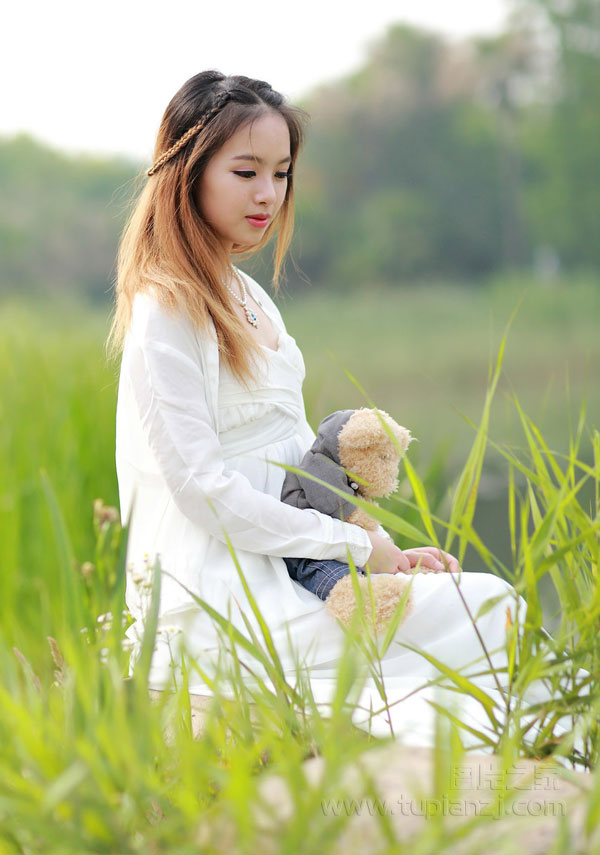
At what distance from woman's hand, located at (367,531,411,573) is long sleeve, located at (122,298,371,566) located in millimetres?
23

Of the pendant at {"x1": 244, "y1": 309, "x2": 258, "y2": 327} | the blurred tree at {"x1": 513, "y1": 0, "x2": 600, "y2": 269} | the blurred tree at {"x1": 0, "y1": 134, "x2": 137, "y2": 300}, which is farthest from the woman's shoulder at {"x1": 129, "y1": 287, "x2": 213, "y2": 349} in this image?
the blurred tree at {"x1": 513, "y1": 0, "x2": 600, "y2": 269}

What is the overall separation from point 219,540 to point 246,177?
1.87 feet

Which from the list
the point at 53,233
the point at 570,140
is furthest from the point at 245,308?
the point at 53,233

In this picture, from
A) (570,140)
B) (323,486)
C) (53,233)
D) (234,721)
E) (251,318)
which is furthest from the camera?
(53,233)

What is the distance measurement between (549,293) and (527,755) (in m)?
17.2

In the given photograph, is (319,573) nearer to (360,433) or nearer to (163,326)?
(360,433)

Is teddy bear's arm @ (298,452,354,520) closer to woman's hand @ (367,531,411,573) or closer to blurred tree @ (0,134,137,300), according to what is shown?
woman's hand @ (367,531,411,573)

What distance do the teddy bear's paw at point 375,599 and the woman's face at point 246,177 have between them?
0.61 metres

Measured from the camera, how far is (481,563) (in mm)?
3736

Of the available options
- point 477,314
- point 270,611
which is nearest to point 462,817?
point 270,611

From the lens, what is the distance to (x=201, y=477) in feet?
4.60

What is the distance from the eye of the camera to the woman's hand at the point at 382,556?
144 centimetres

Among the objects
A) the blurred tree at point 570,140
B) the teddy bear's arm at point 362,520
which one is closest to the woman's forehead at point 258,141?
the teddy bear's arm at point 362,520

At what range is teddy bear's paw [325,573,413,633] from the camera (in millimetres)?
1332
